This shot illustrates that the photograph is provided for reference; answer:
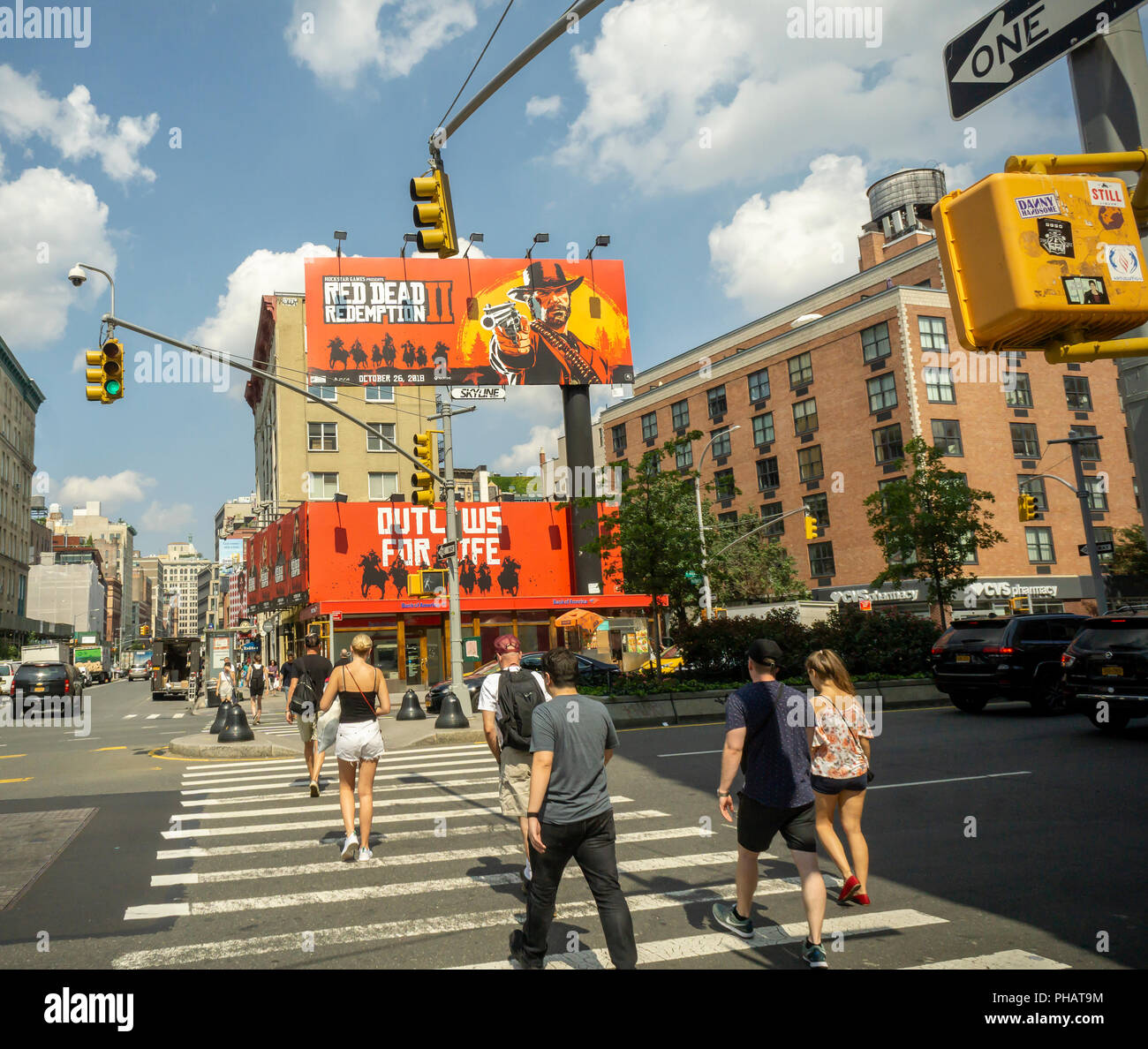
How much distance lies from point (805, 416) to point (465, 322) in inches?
968

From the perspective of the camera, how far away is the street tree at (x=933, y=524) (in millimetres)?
30719

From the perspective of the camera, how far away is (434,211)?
339 inches

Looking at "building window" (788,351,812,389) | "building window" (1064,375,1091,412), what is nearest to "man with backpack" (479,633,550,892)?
"building window" (788,351,812,389)

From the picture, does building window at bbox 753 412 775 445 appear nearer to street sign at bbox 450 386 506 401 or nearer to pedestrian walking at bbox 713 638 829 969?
street sign at bbox 450 386 506 401

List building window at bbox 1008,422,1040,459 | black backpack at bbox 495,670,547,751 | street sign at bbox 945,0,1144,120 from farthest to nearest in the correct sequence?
building window at bbox 1008,422,1040,459 → black backpack at bbox 495,670,547,751 → street sign at bbox 945,0,1144,120

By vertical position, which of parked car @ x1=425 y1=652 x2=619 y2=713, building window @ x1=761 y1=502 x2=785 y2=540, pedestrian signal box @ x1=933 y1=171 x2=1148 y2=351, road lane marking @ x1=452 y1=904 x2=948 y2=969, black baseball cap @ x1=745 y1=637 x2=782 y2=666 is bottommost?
road lane marking @ x1=452 y1=904 x2=948 y2=969

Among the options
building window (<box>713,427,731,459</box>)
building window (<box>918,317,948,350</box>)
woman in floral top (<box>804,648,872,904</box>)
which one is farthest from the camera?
building window (<box>713,427,731,459</box>)

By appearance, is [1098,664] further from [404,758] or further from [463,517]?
[463,517]

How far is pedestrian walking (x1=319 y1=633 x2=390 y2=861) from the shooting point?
336 inches

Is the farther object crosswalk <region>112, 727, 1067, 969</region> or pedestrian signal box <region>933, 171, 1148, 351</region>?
crosswalk <region>112, 727, 1067, 969</region>

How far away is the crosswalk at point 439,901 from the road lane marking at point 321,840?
0.09ft

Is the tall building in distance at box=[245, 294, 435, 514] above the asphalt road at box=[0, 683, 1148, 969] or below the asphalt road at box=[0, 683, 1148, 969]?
above

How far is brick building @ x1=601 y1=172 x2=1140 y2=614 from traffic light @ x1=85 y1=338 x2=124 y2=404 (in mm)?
40371

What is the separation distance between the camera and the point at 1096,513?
181ft
